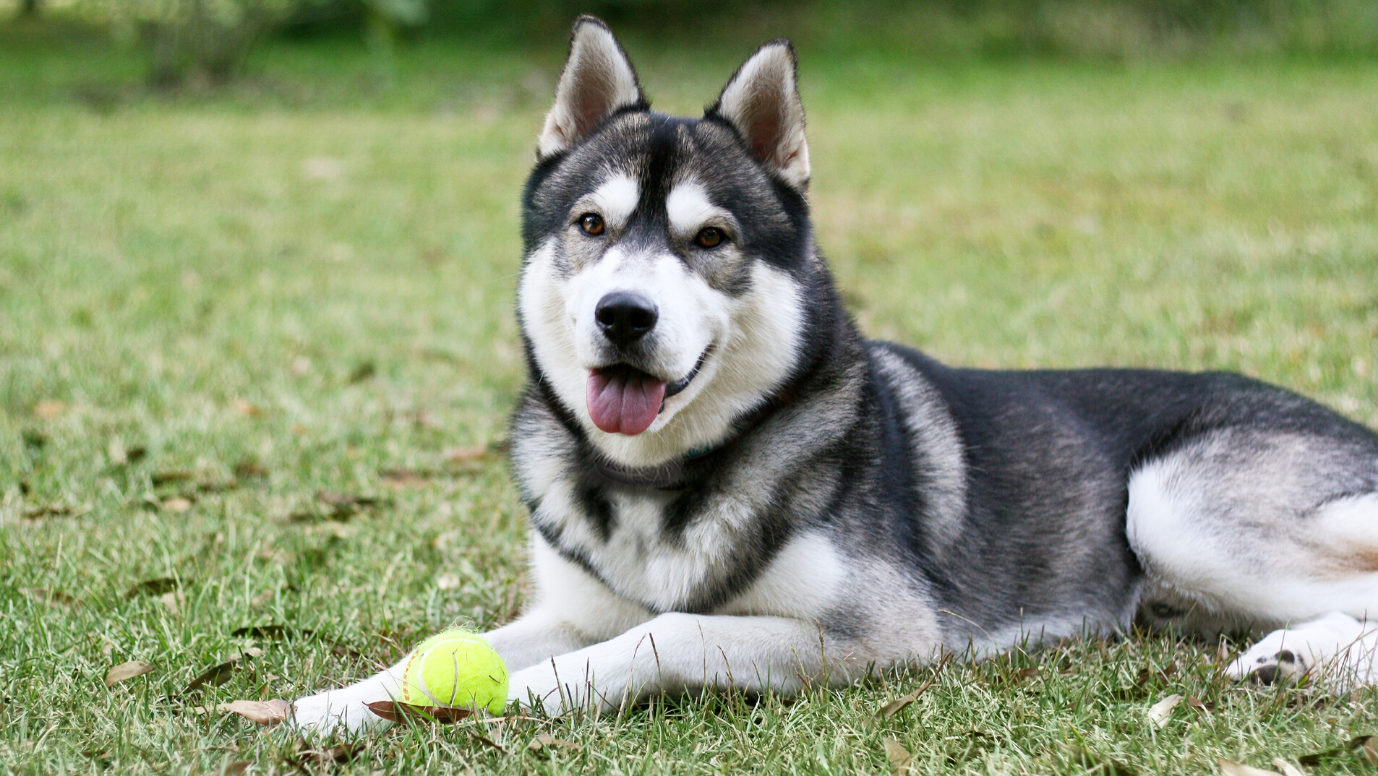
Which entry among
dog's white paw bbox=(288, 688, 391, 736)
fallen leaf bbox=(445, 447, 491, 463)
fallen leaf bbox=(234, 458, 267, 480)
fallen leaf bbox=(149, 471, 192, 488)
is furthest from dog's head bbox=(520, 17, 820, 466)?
fallen leaf bbox=(149, 471, 192, 488)

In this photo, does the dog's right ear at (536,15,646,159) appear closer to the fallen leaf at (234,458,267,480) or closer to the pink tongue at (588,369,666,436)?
the pink tongue at (588,369,666,436)

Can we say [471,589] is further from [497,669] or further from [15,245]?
[15,245]

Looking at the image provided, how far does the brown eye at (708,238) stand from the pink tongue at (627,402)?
428mm

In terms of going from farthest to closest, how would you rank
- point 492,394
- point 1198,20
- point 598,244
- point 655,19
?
point 655,19 < point 1198,20 < point 492,394 < point 598,244

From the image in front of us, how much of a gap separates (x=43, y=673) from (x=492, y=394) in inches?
134

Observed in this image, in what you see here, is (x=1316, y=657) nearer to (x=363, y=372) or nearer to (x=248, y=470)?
(x=248, y=470)

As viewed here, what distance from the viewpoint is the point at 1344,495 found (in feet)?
10.5

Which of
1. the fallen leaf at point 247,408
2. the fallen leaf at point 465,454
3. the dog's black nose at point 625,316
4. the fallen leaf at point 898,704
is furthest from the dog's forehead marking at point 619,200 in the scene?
the fallen leaf at point 247,408

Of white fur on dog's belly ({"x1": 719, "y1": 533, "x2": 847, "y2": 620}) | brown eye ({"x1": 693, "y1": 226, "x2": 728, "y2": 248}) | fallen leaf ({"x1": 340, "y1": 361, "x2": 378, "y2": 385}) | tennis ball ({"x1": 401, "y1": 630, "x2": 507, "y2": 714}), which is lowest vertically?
fallen leaf ({"x1": 340, "y1": 361, "x2": 378, "y2": 385})

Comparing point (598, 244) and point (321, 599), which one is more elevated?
point (598, 244)

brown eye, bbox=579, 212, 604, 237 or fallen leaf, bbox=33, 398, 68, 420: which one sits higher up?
brown eye, bbox=579, 212, 604, 237

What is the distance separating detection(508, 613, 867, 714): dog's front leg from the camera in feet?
8.57

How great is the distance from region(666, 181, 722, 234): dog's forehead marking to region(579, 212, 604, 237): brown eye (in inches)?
8.0

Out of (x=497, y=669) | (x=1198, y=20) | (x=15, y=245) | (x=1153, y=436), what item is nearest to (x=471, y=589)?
Result: (x=497, y=669)
